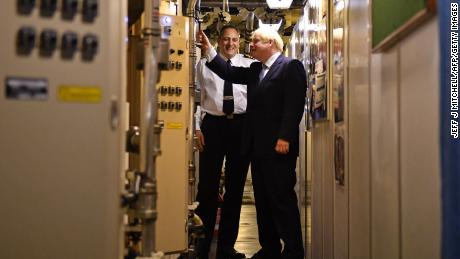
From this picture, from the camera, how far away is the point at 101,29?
69.3 inches

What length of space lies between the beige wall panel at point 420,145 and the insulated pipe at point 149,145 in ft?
2.82

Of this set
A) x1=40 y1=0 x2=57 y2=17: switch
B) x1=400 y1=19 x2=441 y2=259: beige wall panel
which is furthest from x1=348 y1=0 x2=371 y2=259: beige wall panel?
x1=40 y1=0 x2=57 y2=17: switch

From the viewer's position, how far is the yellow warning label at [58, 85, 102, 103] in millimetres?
1720

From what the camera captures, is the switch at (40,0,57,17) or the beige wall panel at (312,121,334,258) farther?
the beige wall panel at (312,121,334,258)

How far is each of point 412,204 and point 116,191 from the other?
0.99 meters

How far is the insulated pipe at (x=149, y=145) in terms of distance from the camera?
1.88m

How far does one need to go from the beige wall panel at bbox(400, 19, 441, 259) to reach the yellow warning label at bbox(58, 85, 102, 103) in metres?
1.00

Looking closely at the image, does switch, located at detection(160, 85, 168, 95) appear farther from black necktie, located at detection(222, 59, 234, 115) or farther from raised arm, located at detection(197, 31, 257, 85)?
black necktie, located at detection(222, 59, 234, 115)

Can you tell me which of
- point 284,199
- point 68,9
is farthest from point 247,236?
point 68,9

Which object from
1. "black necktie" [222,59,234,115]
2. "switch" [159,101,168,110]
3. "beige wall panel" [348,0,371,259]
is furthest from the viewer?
"black necktie" [222,59,234,115]

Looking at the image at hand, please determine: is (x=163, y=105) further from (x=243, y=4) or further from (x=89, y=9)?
(x=243, y=4)

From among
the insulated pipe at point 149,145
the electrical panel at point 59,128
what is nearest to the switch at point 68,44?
the electrical panel at point 59,128

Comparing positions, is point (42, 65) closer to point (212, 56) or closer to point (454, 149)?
point (454, 149)

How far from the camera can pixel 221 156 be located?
4414 mm
